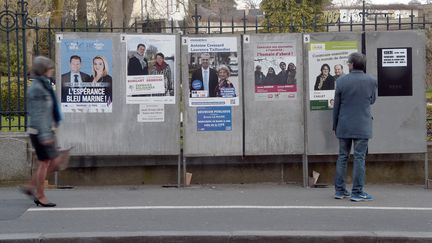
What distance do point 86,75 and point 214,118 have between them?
179 cm

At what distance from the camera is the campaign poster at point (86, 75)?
30.5 feet

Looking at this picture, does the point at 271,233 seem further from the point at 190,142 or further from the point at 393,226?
the point at 190,142

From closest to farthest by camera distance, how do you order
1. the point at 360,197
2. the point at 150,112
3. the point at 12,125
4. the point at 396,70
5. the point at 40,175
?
the point at 40,175 < the point at 360,197 < the point at 150,112 < the point at 396,70 < the point at 12,125

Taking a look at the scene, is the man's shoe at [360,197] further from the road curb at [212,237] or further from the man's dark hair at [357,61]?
the road curb at [212,237]

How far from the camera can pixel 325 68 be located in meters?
9.47

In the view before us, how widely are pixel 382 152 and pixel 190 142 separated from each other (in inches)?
102

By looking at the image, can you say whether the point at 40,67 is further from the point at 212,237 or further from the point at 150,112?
the point at 212,237

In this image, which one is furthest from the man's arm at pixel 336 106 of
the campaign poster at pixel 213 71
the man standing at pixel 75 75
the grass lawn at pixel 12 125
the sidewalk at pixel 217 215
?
the grass lawn at pixel 12 125

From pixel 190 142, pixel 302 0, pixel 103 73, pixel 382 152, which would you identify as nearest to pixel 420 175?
pixel 382 152

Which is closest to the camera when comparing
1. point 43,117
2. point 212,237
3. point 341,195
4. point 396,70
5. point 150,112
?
point 212,237

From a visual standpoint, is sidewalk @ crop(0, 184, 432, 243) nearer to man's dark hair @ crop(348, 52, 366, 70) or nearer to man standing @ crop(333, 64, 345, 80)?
man standing @ crop(333, 64, 345, 80)

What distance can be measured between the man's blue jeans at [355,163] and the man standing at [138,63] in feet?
9.00

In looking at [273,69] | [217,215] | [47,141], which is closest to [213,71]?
[273,69]

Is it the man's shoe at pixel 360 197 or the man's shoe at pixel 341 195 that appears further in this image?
the man's shoe at pixel 341 195
